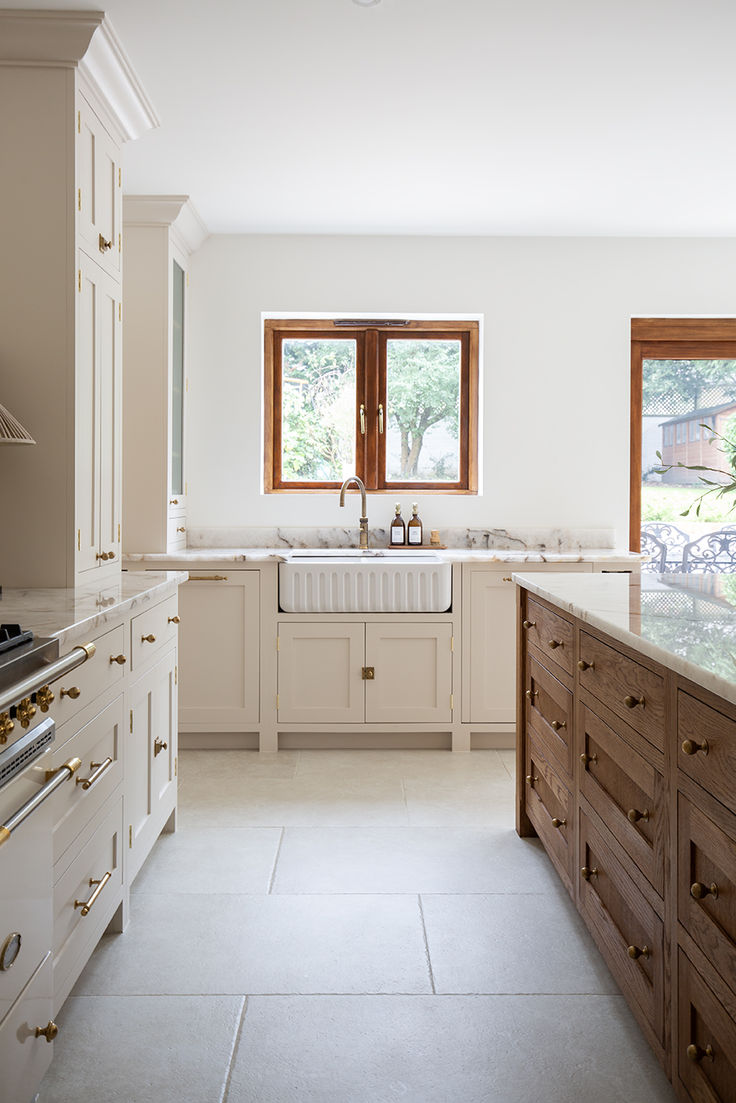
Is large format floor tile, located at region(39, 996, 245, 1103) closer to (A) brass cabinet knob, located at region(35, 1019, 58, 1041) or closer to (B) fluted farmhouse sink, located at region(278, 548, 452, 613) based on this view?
(A) brass cabinet knob, located at region(35, 1019, 58, 1041)

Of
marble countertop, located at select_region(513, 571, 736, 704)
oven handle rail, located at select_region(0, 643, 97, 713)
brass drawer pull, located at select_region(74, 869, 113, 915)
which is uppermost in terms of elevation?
marble countertop, located at select_region(513, 571, 736, 704)

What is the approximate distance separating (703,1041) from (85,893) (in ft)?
4.06

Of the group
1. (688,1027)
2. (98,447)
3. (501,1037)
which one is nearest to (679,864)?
(688,1027)

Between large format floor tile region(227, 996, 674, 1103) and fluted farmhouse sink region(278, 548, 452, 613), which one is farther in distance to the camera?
fluted farmhouse sink region(278, 548, 452, 613)

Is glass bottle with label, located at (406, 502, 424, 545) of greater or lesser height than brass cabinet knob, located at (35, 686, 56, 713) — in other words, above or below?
above

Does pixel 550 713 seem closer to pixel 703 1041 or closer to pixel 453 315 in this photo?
pixel 703 1041

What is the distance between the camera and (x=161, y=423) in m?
3.92

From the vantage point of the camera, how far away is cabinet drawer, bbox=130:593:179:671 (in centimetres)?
230

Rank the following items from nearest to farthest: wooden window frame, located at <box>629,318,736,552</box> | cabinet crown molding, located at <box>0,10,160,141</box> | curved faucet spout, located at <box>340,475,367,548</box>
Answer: cabinet crown molding, located at <box>0,10,160,141</box> → curved faucet spout, located at <box>340,475,367,548</box> → wooden window frame, located at <box>629,318,736,552</box>

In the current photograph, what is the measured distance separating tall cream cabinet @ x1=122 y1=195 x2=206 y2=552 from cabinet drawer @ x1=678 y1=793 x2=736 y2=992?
298cm

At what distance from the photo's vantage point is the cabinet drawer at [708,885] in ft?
4.00

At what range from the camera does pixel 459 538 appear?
14.6 feet

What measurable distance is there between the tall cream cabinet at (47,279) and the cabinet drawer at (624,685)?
58.4 inches

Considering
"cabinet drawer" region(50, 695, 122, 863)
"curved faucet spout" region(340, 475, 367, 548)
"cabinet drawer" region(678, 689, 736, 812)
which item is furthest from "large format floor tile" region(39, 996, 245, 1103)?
"curved faucet spout" region(340, 475, 367, 548)
